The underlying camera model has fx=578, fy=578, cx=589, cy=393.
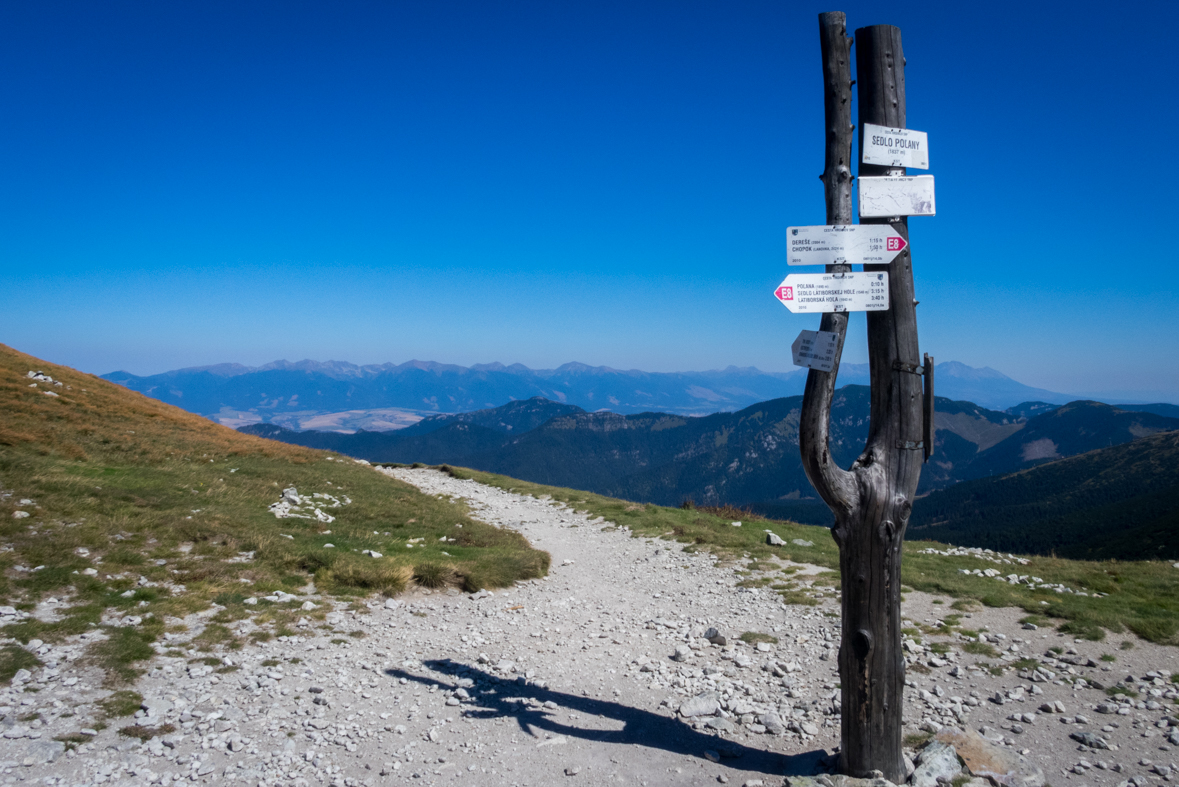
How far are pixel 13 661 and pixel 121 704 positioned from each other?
63.7 inches

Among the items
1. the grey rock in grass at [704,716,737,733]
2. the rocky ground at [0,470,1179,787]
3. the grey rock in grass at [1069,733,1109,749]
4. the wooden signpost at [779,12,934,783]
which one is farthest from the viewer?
the grey rock in grass at [704,716,737,733]

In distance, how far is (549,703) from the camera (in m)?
7.82

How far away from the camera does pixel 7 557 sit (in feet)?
31.0

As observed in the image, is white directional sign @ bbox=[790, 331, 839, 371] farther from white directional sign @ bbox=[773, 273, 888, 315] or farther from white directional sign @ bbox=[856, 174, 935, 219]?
white directional sign @ bbox=[856, 174, 935, 219]

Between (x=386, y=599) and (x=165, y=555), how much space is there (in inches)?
166

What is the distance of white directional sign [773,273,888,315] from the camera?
538 centimetres

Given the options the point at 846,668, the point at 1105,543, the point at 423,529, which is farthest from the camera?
the point at 1105,543

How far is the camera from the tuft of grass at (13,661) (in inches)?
265

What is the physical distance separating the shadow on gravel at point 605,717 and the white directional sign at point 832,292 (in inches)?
192

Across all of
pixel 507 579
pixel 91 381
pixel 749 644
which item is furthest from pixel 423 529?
pixel 91 381

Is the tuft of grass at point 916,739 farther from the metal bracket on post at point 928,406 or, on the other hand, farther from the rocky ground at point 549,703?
the metal bracket on post at point 928,406

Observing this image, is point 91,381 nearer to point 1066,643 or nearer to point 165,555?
point 165,555

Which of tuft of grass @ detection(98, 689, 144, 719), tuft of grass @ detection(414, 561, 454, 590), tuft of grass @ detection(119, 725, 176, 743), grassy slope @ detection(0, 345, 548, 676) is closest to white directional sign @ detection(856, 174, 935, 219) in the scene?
tuft of grass @ detection(119, 725, 176, 743)

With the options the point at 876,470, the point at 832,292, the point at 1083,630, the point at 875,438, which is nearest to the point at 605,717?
the point at 876,470
